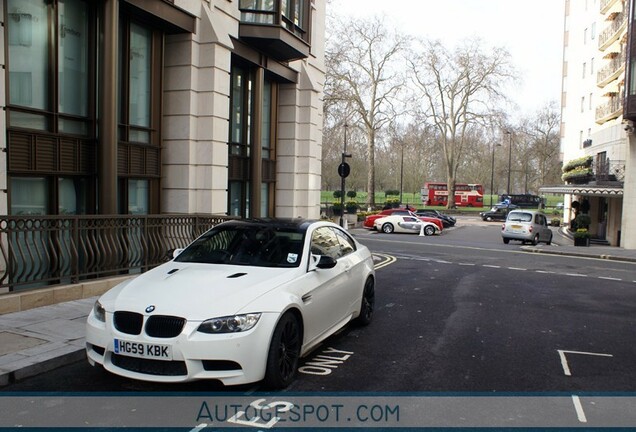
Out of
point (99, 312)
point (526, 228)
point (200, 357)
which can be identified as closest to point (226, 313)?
point (200, 357)

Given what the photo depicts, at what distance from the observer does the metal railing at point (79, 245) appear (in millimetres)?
7941

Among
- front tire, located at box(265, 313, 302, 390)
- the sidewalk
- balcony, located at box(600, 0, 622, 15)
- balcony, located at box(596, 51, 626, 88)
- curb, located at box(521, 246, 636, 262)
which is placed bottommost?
curb, located at box(521, 246, 636, 262)

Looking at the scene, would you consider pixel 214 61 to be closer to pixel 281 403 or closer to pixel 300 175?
pixel 300 175

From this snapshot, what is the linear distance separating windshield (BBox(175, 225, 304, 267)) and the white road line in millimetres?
2901

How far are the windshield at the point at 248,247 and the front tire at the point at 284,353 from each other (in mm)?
816

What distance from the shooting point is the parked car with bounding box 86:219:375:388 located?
15.3 ft

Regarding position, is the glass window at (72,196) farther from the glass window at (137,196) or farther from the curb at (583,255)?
the curb at (583,255)

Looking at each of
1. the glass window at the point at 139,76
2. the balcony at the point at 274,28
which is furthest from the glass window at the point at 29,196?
the balcony at the point at 274,28

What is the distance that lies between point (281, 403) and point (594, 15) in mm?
47229

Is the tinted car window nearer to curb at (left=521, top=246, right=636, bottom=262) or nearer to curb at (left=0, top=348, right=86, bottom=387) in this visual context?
curb at (left=0, top=348, right=86, bottom=387)

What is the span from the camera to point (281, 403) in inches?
189

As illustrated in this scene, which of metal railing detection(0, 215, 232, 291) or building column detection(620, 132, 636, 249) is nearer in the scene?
metal railing detection(0, 215, 232, 291)

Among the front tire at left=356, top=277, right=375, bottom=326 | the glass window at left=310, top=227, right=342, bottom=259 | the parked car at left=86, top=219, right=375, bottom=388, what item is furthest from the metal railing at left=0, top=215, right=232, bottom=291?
the front tire at left=356, top=277, right=375, bottom=326

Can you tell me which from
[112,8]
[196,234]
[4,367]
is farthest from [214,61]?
[4,367]
